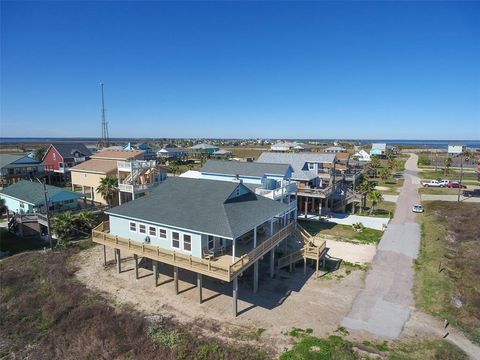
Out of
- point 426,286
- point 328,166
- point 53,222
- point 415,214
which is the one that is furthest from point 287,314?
point 328,166

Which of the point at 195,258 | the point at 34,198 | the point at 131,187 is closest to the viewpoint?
the point at 195,258

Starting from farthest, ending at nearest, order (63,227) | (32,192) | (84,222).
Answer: (32,192)
(84,222)
(63,227)

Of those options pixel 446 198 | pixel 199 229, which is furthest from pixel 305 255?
pixel 446 198

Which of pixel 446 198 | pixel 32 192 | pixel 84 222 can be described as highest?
pixel 32 192

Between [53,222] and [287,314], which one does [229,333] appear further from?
[53,222]

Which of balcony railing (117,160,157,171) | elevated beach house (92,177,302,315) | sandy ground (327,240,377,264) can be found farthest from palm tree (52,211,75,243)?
sandy ground (327,240,377,264)

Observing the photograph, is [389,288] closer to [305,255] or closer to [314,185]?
[305,255]

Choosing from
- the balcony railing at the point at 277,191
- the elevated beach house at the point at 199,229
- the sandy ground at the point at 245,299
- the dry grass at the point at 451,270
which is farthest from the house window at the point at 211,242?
the dry grass at the point at 451,270

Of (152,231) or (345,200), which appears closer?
(152,231)

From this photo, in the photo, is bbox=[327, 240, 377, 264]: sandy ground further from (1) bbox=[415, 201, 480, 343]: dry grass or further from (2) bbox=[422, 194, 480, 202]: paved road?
(2) bbox=[422, 194, 480, 202]: paved road
